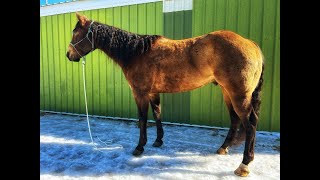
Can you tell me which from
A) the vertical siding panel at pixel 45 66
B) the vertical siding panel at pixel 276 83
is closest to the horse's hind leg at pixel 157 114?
the vertical siding panel at pixel 276 83

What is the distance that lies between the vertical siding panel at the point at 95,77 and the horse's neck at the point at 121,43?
7.80 feet

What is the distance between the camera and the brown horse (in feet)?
8.71

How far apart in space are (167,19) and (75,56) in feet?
7.30

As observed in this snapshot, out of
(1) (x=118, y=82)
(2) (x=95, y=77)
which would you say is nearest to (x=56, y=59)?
(2) (x=95, y=77)

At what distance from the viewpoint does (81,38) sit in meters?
3.51

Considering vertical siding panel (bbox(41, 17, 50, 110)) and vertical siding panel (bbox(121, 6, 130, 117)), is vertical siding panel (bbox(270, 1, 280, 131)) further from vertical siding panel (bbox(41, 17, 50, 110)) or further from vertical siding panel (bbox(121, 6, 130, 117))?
vertical siding panel (bbox(41, 17, 50, 110))

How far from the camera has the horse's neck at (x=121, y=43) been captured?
132 inches

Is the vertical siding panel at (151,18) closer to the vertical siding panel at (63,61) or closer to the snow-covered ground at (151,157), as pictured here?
the snow-covered ground at (151,157)

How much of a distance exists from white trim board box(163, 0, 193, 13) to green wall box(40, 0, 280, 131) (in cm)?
8

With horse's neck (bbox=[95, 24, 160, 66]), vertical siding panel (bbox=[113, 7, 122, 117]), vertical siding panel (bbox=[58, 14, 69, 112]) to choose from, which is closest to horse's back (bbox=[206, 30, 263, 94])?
horse's neck (bbox=[95, 24, 160, 66])

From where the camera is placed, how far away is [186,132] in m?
4.43

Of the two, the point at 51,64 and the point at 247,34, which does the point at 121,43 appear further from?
the point at 51,64
